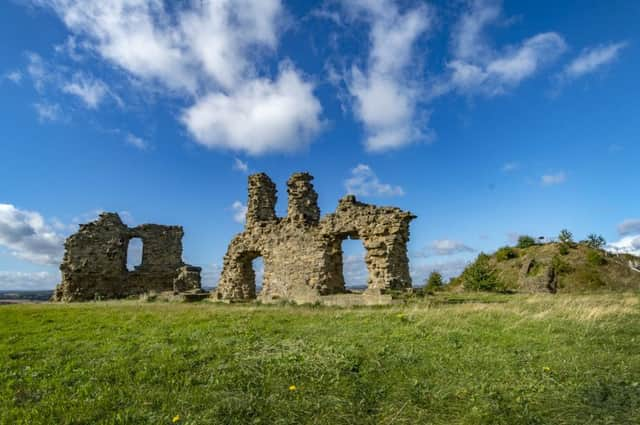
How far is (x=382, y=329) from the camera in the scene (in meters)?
8.89

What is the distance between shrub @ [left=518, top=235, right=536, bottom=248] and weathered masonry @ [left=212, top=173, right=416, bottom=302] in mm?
33372

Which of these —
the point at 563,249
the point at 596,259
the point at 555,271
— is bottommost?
the point at 555,271

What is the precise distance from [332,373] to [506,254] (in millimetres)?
41453

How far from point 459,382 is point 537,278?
32826 millimetres

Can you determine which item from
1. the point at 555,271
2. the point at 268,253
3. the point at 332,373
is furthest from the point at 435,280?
the point at 332,373

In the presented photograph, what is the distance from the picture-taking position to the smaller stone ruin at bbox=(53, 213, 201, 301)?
81.6 ft

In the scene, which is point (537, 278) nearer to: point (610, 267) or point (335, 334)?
point (610, 267)

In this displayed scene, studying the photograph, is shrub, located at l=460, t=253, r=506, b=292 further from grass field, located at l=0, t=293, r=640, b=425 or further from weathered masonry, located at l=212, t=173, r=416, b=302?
grass field, located at l=0, t=293, r=640, b=425

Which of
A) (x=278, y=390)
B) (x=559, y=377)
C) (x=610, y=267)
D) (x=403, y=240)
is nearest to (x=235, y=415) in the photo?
(x=278, y=390)

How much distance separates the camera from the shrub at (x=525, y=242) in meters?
44.8

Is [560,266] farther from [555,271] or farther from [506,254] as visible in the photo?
[506,254]

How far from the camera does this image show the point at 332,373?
241 inches

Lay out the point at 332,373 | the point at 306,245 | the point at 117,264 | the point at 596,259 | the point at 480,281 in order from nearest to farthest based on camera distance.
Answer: the point at 332,373, the point at 306,245, the point at 117,264, the point at 480,281, the point at 596,259

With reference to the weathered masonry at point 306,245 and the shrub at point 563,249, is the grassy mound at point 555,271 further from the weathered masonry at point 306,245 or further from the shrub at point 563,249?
the weathered masonry at point 306,245
